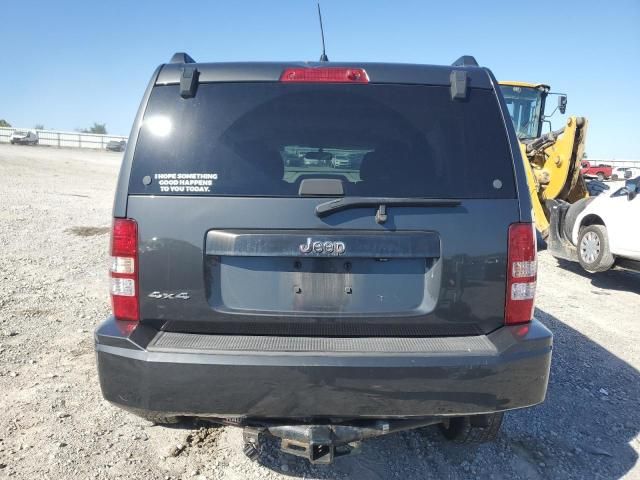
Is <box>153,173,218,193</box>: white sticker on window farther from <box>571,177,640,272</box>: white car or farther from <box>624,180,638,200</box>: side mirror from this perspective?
<box>624,180,638,200</box>: side mirror

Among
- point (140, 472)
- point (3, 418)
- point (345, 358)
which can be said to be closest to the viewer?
point (345, 358)

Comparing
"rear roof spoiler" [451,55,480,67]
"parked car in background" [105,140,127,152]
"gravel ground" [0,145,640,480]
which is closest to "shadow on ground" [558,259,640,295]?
"gravel ground" [0,145,640,480]

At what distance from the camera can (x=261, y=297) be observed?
7.50ft

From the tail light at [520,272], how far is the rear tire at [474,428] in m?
0.64

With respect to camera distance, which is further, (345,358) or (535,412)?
(535,412)

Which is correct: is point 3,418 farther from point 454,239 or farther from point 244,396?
point 454,239

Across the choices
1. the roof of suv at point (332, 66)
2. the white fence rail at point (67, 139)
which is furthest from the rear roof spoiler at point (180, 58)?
the white fence rail at point (67, 139)

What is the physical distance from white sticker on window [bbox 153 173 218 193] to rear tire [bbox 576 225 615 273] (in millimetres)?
6983

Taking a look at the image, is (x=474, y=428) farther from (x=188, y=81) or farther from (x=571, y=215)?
(x=571, y=215)

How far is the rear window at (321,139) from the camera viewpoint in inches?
91.3

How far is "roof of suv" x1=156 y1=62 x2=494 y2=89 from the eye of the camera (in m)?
2.46

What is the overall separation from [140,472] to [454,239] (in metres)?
2.15

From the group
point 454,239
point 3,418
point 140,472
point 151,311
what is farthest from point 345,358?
point 3,418

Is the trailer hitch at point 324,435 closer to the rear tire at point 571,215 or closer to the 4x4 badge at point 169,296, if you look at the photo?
the 4x4 badge at point 169,296
